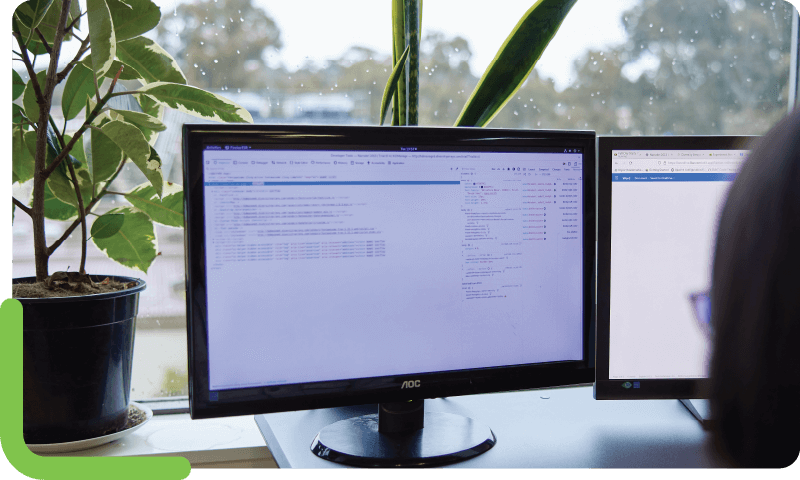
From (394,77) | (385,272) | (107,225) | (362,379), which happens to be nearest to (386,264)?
(385,272)

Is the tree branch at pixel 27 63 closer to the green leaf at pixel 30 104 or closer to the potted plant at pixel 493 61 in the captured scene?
the green leaf at pixel 30 104

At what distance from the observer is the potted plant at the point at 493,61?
0.79 meters

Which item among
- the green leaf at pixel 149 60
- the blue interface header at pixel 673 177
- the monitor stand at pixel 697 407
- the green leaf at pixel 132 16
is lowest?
the monitor stand at pixel 697 407

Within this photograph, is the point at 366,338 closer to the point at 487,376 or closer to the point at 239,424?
the point at 487,376

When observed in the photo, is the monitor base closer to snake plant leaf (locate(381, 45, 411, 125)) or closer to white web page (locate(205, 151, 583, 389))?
white web page (locate(205, 151, 583, 389))

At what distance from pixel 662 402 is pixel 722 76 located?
0.68m

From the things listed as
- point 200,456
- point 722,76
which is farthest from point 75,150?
point 722,76

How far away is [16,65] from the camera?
82 cm

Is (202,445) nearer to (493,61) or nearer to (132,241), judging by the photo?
(132,241)

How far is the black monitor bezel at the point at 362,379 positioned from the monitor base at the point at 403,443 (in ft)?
0.21

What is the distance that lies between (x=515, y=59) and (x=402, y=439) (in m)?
0.58

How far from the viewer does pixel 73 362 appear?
2.18ft

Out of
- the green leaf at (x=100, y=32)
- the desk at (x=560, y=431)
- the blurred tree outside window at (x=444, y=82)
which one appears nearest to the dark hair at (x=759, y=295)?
the desk at (x=560, y=431)

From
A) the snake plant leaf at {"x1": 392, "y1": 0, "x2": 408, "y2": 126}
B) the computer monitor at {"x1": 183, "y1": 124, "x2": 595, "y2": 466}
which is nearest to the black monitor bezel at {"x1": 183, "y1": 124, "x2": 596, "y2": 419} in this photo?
the computer monitor at {"x1": 183, "y1": 124, "x2": 595, "y2": 466}
